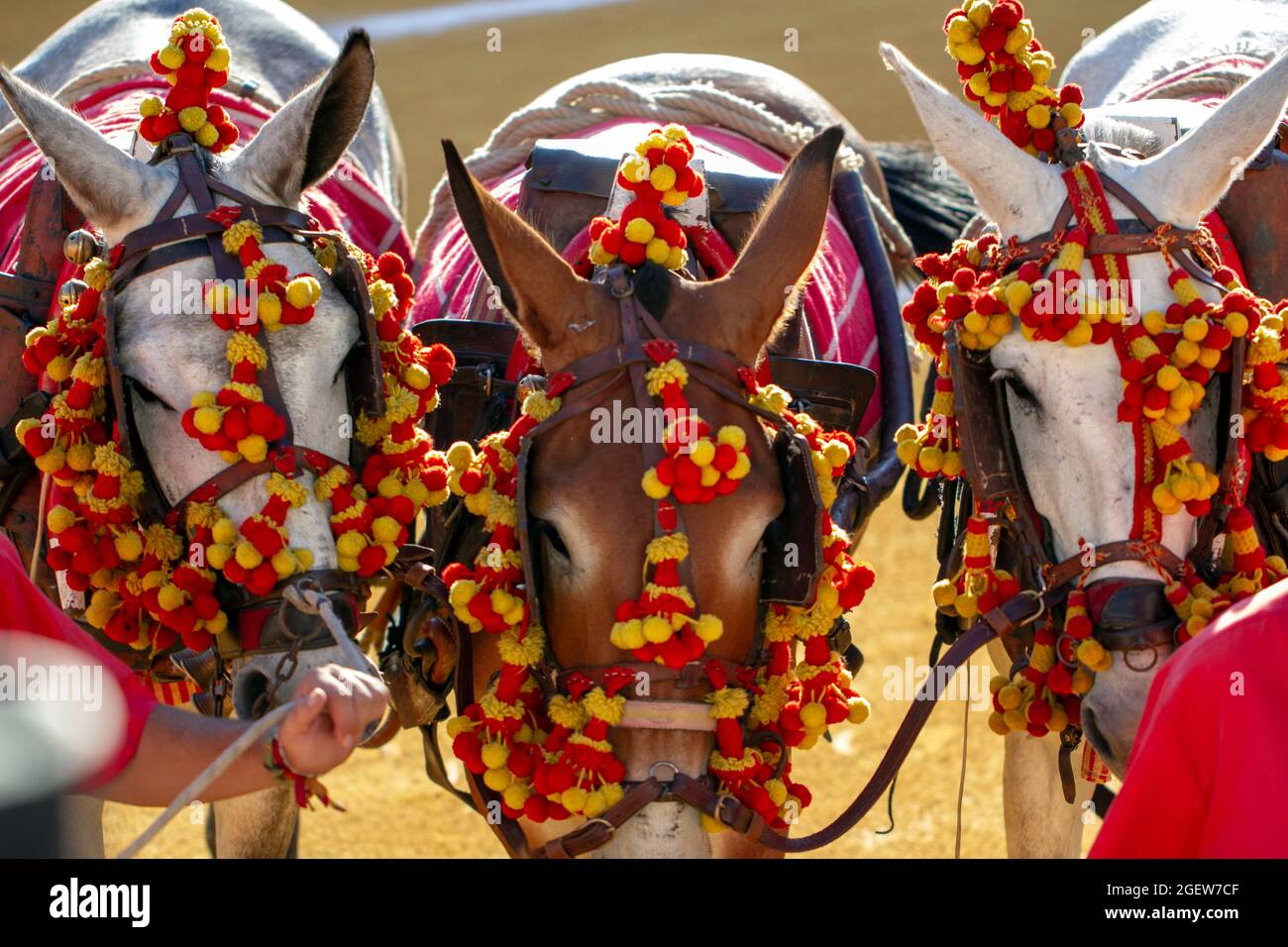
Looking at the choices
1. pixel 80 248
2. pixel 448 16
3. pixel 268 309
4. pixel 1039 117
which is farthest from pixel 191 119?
pixel 448 16

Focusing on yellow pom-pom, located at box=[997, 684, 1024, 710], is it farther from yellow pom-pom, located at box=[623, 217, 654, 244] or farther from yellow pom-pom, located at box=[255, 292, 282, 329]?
yellow pom-pom, located at box=[255, 292, 282, 329]

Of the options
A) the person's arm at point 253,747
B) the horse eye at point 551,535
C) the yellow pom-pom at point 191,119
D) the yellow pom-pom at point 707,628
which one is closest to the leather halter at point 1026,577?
the yellow pom-pom at point 707,628

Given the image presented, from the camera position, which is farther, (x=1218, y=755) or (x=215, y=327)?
(x=215, y=327)

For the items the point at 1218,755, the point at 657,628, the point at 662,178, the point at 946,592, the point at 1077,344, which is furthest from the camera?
the point at 946,592

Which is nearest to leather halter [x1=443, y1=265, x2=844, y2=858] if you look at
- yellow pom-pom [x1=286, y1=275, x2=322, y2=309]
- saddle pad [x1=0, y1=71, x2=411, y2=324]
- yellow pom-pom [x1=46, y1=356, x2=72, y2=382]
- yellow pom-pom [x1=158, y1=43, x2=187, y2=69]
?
yellow pom-pom [x1=286, y1=275, x2=322, y2=309]

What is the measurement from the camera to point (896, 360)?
453 cm

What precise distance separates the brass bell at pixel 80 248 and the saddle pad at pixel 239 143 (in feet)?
2.86

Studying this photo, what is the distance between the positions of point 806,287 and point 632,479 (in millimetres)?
1328

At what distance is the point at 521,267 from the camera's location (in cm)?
308

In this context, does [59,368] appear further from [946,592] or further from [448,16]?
[448,16]

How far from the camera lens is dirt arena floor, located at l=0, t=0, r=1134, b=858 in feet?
19.0

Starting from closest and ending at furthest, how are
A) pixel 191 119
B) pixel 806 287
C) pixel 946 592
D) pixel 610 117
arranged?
pixel 191 119 → pixel 946 592 → pixel 806 287 → pixel 610 117

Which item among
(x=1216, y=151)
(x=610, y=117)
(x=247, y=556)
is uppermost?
(x=610, y=117)

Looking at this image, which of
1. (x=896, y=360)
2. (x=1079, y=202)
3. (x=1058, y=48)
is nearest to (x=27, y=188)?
(x=896, y=360)
